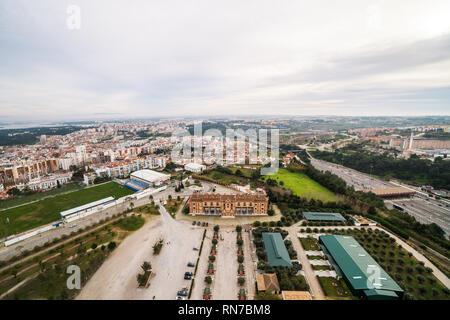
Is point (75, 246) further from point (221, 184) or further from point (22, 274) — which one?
point (221, 184)

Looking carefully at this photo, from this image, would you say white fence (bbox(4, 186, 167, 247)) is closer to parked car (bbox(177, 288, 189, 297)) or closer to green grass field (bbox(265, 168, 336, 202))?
parked car (bbox(177, 288, 189, 297))

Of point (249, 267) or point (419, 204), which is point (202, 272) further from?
point (419, 204)

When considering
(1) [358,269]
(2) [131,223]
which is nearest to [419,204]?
(1) [358,269]

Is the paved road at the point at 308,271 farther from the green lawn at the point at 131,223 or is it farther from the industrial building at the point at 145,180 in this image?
the industrial building at the point at 145,180

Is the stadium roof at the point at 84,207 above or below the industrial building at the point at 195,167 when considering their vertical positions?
below

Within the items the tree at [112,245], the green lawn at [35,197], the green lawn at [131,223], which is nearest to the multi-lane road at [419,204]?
the green lawn at [131,223]

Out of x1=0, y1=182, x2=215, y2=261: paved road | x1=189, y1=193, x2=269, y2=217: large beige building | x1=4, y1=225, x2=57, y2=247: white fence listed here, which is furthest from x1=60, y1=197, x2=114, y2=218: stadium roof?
x1=189, y1=193, x2=269, y2=217: large beige building
